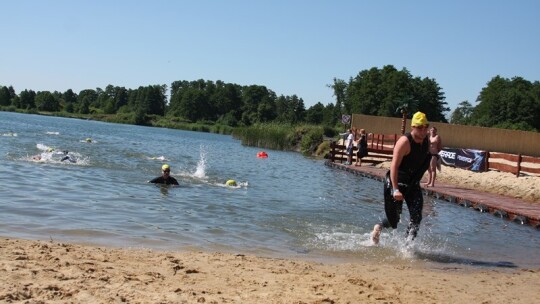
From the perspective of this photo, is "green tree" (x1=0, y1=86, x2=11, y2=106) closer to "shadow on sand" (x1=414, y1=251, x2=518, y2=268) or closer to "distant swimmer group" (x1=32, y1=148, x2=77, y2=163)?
"distant swimmer group" (x1=32, y1=148, x2=77, y2=163)

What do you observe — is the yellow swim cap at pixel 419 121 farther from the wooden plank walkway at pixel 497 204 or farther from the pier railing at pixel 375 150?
the pier railing at pixel 375 150

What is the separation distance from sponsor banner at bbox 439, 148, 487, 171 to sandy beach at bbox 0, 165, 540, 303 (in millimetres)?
15516

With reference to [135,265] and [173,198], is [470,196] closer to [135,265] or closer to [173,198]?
[173,198]

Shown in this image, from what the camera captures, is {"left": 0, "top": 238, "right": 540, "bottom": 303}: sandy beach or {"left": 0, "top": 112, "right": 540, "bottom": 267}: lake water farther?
{"left": 0, "top": 112, "right": 540, "bottom": 267}: lake water

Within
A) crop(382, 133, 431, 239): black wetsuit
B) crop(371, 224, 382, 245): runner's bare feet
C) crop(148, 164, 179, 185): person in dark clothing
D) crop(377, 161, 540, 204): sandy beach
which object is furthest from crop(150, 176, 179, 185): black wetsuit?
crop(377, 161, 540, 204): sandy beach

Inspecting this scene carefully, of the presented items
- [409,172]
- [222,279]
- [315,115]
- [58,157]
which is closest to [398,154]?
[409,172]

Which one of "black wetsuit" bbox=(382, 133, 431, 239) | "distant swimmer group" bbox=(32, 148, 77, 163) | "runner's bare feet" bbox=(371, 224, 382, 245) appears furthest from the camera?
"distant swimmer group" bbox=(32, 148, 77, 163)

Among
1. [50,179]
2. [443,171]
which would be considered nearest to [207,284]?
[50,179]

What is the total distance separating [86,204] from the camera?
10.9m

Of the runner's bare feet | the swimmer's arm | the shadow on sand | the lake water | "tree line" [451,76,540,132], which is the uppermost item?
"tree line" [451,76,540,132]

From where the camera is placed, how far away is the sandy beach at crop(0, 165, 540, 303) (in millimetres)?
4883

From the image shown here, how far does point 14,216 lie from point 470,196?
12656 mm

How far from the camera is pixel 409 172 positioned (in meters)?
7.71

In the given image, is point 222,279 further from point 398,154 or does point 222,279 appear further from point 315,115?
point 315,115
